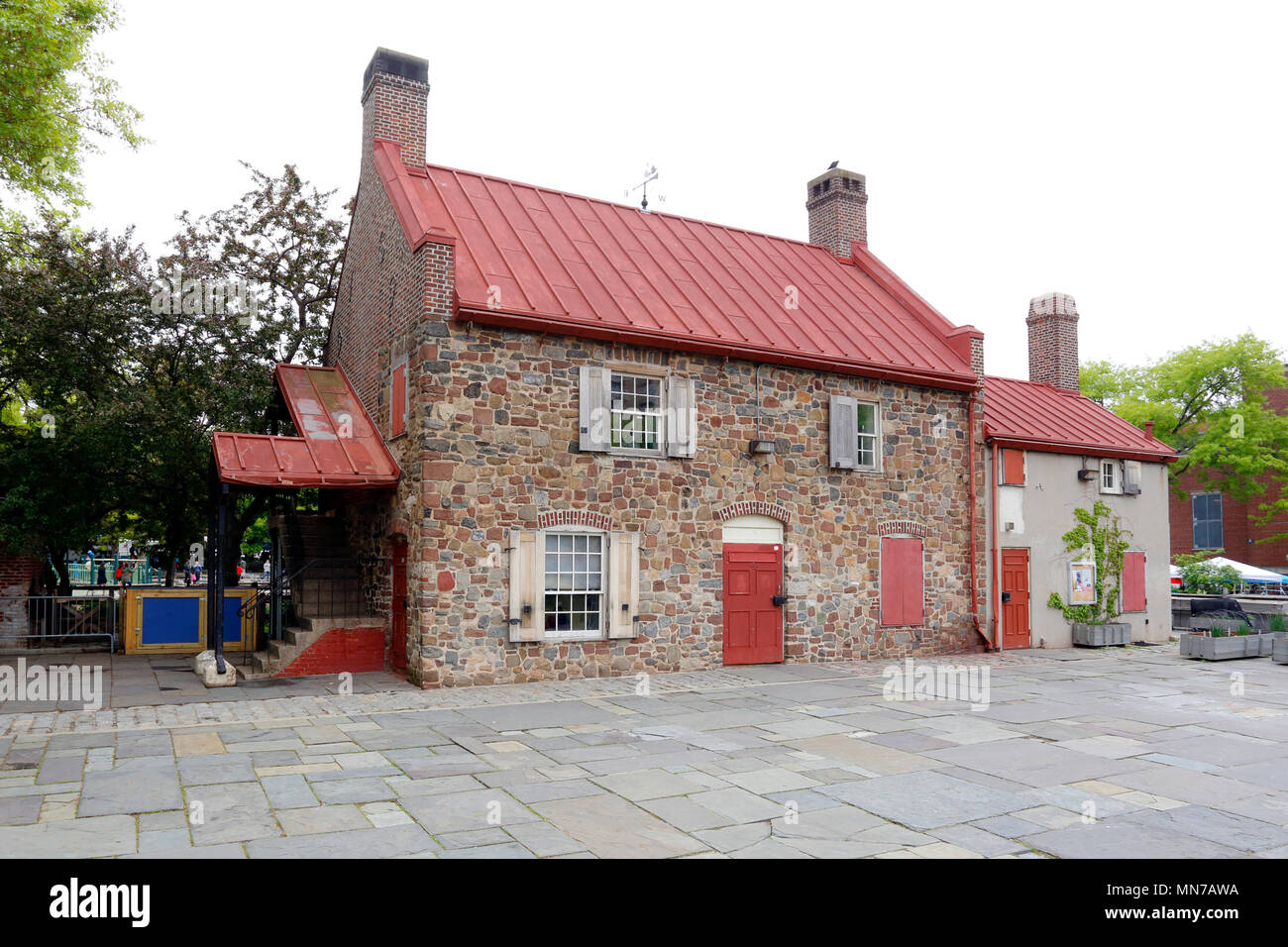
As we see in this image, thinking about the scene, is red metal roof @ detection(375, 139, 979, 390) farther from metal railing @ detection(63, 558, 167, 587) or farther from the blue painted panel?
metal railing @ detection(63, 558, 167, 587)

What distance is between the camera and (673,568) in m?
14.8

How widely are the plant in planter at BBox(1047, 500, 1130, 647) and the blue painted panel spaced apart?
55.6 ft

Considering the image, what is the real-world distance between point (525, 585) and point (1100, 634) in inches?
515

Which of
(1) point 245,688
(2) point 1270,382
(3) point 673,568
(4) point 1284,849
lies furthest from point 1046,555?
(2) point 1270,382

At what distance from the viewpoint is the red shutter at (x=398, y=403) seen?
1383cm

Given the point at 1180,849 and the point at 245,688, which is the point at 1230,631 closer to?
the point at 1180,849

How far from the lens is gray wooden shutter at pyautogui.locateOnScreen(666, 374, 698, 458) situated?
1477 cm

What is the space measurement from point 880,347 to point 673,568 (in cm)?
628

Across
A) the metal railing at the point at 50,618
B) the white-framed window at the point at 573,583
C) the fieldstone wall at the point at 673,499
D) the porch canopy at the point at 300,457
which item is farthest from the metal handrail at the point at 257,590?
the white-framed window at the point at 573,583

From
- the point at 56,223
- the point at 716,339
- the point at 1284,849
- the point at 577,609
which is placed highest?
the point at 56,223

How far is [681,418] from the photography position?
1484 cm

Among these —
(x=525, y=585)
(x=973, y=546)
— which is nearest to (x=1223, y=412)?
(x=973, y=546)

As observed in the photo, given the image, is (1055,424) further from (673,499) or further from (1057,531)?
(673,499)

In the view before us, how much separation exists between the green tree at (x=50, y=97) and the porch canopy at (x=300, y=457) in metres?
4.83
